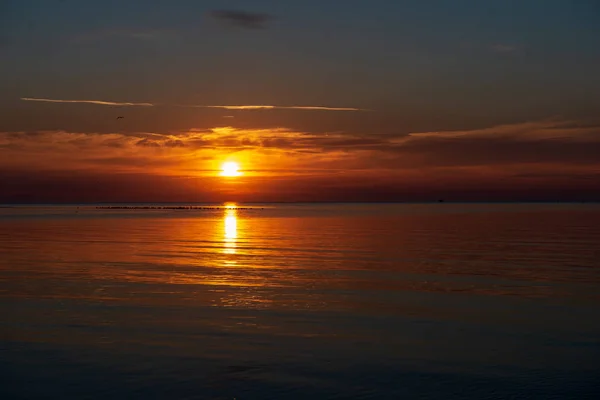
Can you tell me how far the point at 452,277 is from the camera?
28.3 metres

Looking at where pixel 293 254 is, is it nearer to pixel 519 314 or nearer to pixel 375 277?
pixel 375 277

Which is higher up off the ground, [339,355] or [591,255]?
[591,255]

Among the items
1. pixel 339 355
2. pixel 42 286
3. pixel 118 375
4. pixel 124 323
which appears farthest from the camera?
pixel 42 286

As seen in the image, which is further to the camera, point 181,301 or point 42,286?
point 42,286

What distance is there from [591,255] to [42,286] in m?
28.7

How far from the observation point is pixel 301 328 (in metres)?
18.2

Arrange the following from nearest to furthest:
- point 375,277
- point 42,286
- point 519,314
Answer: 1. point 519,314
2. point 42,286
3. point 375,277

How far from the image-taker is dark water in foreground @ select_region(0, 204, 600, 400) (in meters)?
13.3

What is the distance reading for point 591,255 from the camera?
36.3 meters

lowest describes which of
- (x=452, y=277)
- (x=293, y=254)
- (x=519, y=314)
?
(x=519, y=314)

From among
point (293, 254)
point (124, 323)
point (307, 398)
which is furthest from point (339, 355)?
point (293, 254)

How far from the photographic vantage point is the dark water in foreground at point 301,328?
13281 mm

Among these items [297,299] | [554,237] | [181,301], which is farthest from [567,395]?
[554,237]

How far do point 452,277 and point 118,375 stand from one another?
17932mm
